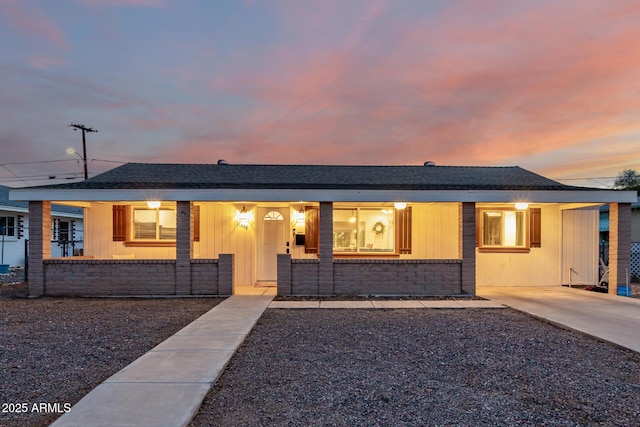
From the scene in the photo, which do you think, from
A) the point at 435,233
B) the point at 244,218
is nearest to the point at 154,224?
the point at 244,218

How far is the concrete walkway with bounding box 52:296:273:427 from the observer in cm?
335

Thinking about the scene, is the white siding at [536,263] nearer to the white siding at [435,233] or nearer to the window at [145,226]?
the white siding at [435,233]

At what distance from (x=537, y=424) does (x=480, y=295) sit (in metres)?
7.88

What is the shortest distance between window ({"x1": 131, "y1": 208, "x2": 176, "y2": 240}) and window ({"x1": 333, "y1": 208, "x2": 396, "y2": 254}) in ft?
17.3

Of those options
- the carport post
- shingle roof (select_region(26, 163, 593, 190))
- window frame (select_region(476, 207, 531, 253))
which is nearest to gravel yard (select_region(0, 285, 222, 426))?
shingle roof (select_region(26, 163, 593, 190))

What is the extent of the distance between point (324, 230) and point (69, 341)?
6304 mm

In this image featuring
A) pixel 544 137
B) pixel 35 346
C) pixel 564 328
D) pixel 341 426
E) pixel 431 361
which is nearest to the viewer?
pixel 341 426

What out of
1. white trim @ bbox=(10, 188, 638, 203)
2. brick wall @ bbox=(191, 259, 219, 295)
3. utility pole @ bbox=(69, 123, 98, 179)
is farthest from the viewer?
utility pole @ bbox=(69, 123, 98, 179)

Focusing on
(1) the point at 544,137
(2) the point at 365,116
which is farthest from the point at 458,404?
(1) the point at 544,137

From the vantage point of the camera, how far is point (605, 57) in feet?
37.5

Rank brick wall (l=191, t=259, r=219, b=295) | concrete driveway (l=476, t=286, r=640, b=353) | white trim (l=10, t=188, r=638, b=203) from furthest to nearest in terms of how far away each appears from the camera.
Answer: brick wall (l=191, t=259, r=219, b=295) < white trim (l=10, t=188, r=638, b=203) < concrete driveway (l=476, t=286, r=640, b=353)

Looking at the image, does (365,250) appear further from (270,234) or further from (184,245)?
(184,245)

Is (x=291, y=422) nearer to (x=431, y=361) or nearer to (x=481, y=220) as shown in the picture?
(x=431, y=361)

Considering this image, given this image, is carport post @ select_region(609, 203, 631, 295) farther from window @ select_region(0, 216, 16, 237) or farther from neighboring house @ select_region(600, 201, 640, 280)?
window @ select_region(0, 216, 16, 237)
